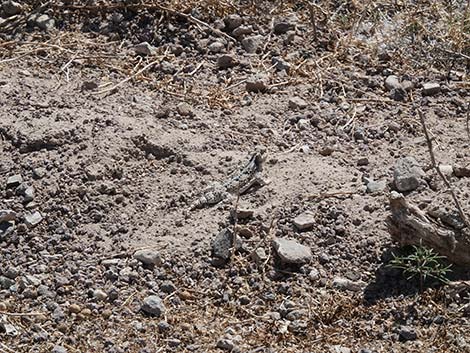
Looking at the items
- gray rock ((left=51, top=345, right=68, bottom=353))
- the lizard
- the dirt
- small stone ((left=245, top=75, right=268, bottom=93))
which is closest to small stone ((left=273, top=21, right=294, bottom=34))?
the dirt

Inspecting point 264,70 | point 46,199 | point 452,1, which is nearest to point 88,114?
point 46,199

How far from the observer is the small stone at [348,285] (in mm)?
4066

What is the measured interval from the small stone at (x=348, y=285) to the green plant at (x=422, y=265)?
136mm

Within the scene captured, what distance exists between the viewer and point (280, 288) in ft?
13.4

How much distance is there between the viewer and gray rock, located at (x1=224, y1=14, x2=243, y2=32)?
220 inches

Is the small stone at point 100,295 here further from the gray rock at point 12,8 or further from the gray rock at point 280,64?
the gray rock at point 12,8

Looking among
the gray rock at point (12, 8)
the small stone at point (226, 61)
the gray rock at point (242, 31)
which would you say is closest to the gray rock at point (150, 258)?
the small stone at point (226, 61)

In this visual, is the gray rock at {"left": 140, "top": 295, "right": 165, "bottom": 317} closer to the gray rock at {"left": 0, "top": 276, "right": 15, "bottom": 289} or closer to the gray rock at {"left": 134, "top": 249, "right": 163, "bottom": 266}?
the gray rock at {"left": 134, "top": 249, "right": 163, "bottom": 266}

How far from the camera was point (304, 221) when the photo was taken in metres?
4.27

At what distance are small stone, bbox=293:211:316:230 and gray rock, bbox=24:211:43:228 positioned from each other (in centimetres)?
100

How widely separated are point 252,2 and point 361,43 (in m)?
0.61

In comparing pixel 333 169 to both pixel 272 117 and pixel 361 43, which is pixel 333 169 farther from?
pixel 361 43

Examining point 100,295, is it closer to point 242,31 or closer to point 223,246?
point 223,246

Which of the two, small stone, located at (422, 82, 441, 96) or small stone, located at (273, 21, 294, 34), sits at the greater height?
small stone, located at (422, 82, 441, 96)
